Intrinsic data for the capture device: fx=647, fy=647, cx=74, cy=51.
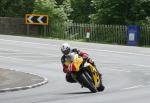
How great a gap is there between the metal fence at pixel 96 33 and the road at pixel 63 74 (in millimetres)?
4094

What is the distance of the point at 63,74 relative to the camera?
27094 millimetres

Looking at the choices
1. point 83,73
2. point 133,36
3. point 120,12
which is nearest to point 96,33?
point 133,36

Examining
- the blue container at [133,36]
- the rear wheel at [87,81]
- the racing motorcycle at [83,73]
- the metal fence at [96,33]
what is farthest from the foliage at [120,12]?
the rear wheel at [87,81]

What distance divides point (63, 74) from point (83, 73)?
762 centimetres

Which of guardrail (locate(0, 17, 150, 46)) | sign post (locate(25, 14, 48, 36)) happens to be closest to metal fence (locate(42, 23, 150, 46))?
guardrail (locate(0, 17, 150, 46))

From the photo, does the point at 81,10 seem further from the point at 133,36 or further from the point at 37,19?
the point at 133,36

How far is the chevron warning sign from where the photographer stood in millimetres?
47703

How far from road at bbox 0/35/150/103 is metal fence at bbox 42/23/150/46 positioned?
4094 millimetres

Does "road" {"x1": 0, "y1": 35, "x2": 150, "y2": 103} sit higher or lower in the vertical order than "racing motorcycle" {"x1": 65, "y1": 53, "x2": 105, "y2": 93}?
lower

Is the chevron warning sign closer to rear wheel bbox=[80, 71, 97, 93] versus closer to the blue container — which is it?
the blue container

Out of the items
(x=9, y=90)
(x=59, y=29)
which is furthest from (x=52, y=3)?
(x=9, y=90)

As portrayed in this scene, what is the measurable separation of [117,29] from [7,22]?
8351 millimetres

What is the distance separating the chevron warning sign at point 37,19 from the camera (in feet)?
157

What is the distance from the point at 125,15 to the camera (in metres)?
49.4
